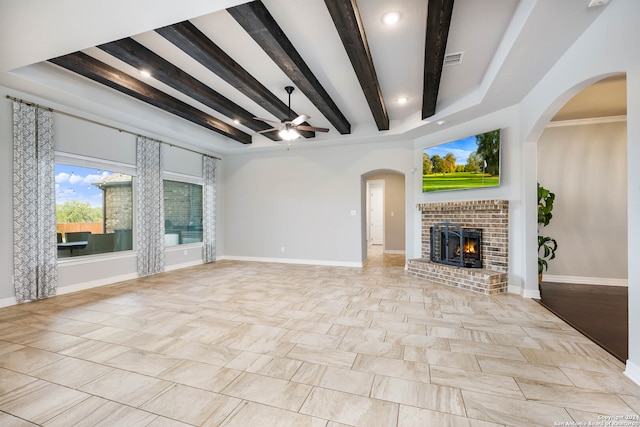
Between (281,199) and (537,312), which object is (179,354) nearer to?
(537,312)

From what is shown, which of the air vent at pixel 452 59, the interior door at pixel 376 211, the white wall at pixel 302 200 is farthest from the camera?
the interior door at pixel 376 211

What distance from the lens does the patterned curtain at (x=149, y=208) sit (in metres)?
5.54

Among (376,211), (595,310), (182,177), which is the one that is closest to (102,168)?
(182,177)

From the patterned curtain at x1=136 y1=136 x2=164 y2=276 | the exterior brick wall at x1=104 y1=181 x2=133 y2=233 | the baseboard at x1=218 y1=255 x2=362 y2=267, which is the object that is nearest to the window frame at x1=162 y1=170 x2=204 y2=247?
the patterned curtain at x1=136 y1=136 x2=164 y2=276

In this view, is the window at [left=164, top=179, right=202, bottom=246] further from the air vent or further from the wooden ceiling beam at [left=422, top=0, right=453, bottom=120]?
the air vent

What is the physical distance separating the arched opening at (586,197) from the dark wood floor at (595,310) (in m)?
0.04

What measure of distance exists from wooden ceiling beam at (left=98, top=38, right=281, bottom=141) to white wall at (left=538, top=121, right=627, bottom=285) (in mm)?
5741

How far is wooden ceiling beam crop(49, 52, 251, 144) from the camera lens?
340 cm

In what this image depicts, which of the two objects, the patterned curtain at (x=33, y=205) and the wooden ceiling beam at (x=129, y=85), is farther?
the patterned curtain at (x=33, y=205)

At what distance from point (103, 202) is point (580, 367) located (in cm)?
696

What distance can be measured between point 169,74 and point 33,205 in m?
2.84

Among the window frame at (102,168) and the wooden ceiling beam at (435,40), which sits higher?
the wooden ceiling beam at (435,40)

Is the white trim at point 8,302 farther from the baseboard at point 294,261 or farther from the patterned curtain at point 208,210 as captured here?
the baseboard at point 294,261

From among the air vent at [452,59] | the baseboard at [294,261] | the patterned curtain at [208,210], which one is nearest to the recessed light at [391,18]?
the air vent at [452,59]
